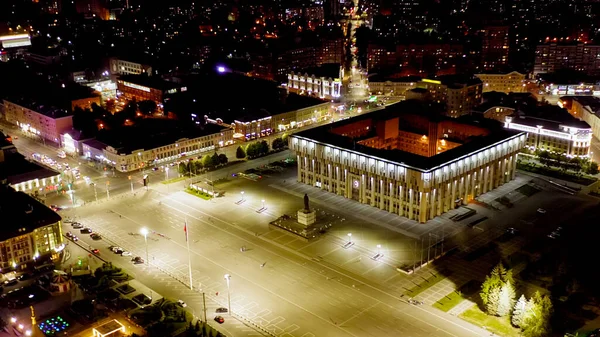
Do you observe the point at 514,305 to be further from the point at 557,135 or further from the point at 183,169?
the point at 183,169

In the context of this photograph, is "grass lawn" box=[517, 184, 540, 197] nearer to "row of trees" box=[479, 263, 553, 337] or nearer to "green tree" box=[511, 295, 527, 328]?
"row of trees" box=[479, 263, 553, 337]

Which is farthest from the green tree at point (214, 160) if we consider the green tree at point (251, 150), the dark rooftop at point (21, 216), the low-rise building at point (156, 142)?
the dark rooftop at point (21, 216)

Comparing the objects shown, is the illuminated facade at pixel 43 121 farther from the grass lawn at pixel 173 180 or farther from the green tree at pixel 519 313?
the green tree at pixel 519 313

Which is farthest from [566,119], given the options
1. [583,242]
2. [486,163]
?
[583,242]

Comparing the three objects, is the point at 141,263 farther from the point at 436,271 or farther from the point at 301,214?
the point at 436,271

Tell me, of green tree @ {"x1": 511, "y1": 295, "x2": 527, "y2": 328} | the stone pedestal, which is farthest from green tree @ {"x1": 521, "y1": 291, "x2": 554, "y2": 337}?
the stone pedestal

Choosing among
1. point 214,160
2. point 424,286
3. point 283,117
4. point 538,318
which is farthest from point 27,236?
point 283,117
